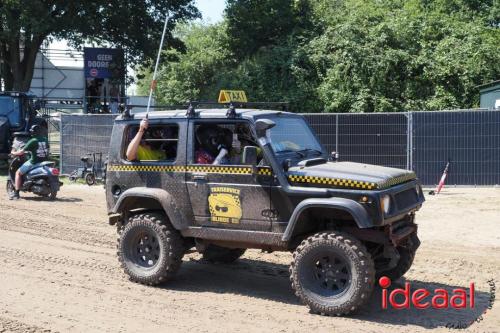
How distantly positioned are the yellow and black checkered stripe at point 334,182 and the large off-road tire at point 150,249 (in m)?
1.70

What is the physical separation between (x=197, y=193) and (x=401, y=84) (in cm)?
1892

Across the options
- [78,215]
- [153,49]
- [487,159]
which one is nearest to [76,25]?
[153,49]

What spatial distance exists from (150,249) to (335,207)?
2556mm

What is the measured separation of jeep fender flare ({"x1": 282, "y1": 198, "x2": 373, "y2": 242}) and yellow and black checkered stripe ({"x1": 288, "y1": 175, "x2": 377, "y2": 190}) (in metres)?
0.18

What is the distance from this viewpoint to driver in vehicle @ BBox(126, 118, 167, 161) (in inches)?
283

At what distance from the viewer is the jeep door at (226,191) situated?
6.56m

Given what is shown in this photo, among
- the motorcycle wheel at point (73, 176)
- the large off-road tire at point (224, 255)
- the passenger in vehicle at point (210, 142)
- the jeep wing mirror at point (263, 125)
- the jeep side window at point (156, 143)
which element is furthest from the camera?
the motorcycle wheel at point (73, 176)

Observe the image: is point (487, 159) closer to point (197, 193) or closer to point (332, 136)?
point (332, 136)

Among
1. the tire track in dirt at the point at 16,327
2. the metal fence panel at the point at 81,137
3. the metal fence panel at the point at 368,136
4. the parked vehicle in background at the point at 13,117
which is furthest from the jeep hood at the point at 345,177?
the parked vehicle in background at the point at 13,117

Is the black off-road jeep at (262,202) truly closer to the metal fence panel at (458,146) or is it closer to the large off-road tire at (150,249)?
the large off-road tire at (150,249)

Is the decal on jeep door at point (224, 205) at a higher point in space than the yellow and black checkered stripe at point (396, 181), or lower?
lower

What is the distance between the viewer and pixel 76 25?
26656 millimetres

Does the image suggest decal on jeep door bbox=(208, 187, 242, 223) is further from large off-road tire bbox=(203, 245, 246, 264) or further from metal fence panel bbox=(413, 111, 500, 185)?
metal fence panel bbox=(413, 111, 500, 185)

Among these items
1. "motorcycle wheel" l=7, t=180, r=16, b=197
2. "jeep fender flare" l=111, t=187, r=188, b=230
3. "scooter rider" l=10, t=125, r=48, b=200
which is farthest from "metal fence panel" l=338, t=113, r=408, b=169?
"jeep fender flare" l=111, t=187, r=188, b=230
